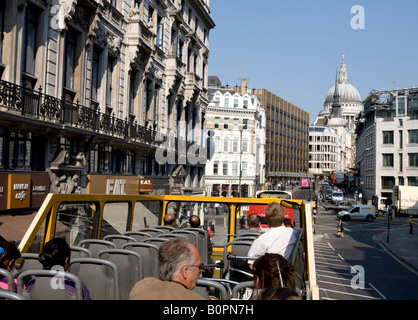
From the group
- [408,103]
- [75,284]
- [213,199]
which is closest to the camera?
[75,284]

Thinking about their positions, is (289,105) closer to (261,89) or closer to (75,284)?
(261,89)

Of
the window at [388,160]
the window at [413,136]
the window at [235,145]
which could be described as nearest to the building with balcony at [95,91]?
the window at [235,145]

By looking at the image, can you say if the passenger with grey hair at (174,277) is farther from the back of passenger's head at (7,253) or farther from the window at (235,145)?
the window at (235,145)

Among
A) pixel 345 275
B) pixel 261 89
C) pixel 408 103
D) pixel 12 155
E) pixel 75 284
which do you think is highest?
pixel 261 89

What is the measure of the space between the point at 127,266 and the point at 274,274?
2.46 metres

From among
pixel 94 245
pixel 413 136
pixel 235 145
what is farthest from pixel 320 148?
pixel 94 245

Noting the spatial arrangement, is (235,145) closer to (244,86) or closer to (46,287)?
(244,86)

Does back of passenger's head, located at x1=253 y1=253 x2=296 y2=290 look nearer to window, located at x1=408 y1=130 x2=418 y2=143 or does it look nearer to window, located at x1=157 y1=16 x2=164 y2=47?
window, located at x1=157 y1=16 x2=164 y2=47

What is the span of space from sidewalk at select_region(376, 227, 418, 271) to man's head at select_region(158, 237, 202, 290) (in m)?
27.6

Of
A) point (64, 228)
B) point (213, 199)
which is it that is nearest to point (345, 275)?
point (213, 199)
